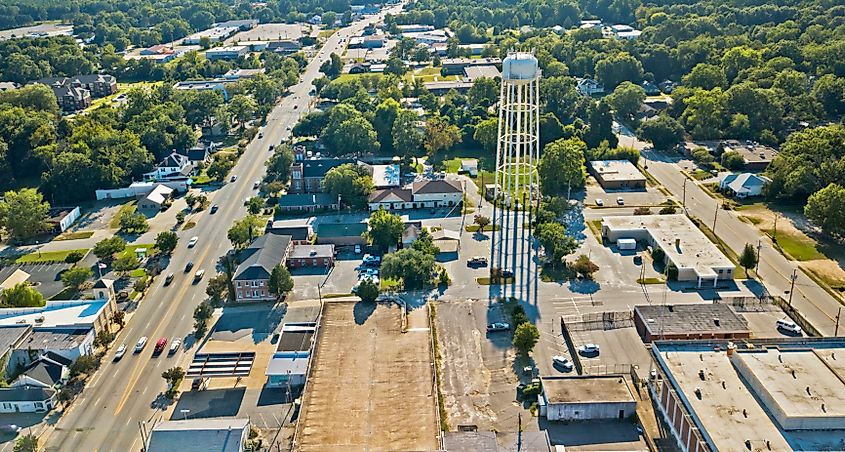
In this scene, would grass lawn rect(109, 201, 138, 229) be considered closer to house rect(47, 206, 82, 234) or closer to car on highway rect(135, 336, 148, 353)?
house rect(47, 206, 82, 234)

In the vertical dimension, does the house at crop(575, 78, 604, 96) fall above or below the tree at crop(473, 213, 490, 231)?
above

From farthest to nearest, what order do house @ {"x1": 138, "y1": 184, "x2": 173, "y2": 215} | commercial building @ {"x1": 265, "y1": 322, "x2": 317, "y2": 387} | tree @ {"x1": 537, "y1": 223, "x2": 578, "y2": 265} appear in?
house @ {"x1": 138, "y1": 184, "x2": 173, "y2": 215}
tree @ {"x1": 537, "y1": 223, "x2": 578, "y2": 265}
commercial building @ {"x1": 265, "y1": 322, "x2": 317, "y2": 387}

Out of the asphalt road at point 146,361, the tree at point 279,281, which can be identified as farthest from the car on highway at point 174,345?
the tree at point 279,281

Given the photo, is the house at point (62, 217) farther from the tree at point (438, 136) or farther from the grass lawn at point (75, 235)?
the tree at point (438, 136)

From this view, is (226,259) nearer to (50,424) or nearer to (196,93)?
(50,424)

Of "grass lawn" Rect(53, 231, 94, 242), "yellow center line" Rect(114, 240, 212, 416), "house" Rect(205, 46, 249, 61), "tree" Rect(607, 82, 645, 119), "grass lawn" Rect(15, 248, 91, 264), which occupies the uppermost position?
"house" Rect(205, 46, 249, 61)

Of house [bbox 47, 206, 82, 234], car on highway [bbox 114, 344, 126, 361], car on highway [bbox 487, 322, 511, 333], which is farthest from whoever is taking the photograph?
house [bbox 47, 206, 82, 234]

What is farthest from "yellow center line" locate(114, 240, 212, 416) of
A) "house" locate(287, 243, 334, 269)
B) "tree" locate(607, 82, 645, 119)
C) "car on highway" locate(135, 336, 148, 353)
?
"tree" locate(607, 82, 645, 119)

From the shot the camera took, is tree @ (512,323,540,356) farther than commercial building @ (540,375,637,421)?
Yes
